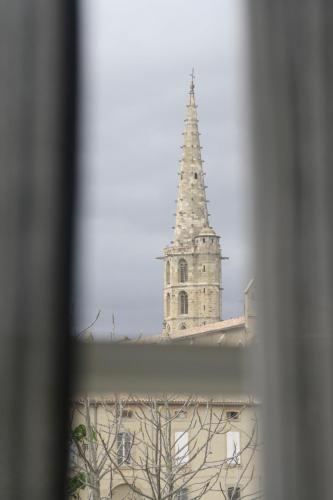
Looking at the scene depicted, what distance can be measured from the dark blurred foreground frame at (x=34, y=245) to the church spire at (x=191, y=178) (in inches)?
20.9

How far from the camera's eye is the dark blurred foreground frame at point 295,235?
3.41ft

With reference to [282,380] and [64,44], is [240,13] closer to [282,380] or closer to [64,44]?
[64,44]

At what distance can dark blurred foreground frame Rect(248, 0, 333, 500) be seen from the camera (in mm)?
1040

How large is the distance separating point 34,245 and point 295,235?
0.35m

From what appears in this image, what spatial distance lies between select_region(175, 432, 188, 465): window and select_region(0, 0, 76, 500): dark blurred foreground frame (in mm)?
5017

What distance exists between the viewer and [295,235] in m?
1.08

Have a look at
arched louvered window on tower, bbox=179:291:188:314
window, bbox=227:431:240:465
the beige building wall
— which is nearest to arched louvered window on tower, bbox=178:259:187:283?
arched louvered window on tower, bbox=179:291:188:314

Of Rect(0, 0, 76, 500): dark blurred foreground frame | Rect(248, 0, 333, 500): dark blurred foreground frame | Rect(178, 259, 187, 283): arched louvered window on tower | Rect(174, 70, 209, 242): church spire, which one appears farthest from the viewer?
Rect(178, 259, 187, 283): arched louvered window on tower

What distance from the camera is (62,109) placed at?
986 mm

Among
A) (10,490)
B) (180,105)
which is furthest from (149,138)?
(10,490)

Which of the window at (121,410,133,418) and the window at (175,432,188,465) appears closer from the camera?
the window at (175,432,188,465)

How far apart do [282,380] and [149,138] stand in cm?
59

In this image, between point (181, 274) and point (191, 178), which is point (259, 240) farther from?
point (181, 274)

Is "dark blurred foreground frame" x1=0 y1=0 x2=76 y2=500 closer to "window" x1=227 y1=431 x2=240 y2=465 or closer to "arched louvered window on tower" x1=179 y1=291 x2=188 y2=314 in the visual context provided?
"arched louvered window on tower" x1=179 y1=291 x2=188 y2=314
